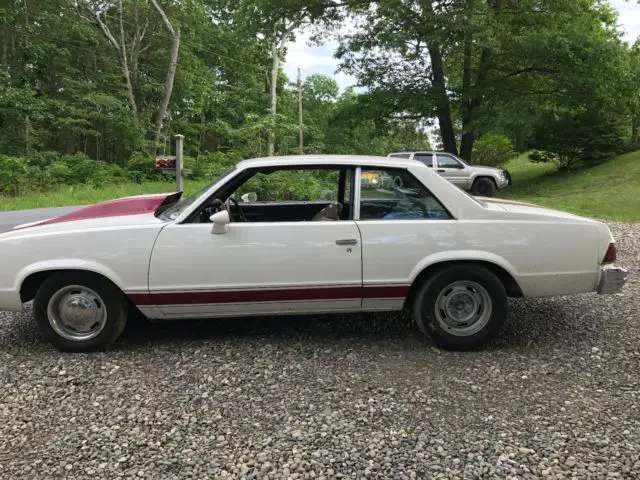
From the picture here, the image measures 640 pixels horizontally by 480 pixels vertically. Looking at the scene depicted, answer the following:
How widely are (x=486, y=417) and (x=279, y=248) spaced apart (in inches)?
68.9

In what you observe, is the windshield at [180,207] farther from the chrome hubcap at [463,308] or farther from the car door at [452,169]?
the car door at [452,169]

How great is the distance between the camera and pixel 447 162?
17.7 metres

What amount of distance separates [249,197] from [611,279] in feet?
9.95

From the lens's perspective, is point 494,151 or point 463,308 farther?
point 494,151

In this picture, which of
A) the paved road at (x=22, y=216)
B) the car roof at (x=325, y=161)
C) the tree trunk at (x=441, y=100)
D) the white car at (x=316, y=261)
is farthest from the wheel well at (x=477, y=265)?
the tree trunk at (x=441, y=100)

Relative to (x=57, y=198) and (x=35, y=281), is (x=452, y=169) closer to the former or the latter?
(x=57, y=198)

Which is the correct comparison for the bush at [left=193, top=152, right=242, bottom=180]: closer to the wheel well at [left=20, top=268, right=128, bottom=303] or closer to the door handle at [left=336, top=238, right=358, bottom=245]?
the wheel well at [left=20, top=268, right=128, bottom=303]

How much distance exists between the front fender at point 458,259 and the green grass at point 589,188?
976cm

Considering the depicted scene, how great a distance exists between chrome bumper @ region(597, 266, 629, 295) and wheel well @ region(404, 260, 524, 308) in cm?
62

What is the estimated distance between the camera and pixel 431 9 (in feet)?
61.9

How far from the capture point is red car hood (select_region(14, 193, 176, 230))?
13.1 feet

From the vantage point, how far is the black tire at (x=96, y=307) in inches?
142

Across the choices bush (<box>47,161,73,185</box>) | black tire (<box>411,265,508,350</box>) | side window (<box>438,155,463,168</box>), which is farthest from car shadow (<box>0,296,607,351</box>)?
bush (<box>47,161,73,185</box>)

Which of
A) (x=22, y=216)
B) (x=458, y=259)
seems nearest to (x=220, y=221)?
(x=458, y=259)
